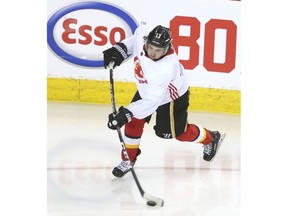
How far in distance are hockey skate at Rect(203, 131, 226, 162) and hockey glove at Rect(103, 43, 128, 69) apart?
0.78m

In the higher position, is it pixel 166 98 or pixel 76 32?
pixel 76 32

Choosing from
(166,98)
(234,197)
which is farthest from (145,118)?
(234,197)

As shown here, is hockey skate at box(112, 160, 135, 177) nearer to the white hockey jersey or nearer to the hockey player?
the hockey player

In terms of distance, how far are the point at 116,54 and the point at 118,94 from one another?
25cm

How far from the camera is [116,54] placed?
404 centimetres

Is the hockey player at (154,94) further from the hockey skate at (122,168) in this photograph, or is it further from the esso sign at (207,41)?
the esso sign at (207,41)

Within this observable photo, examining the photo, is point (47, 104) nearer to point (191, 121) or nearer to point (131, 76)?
point (131, 76)

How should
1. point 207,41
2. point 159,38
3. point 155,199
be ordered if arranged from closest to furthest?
1. point 159,38
2. point 155,199
3. point 207,41

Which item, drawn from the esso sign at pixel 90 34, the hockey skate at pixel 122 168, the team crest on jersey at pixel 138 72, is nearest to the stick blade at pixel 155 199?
the hockey skate at pixel 122 168

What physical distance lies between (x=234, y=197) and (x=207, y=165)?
1.01 feet

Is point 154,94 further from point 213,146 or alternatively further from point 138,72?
point 213,146

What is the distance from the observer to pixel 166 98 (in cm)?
402

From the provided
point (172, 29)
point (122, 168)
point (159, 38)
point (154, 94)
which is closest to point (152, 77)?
point (154, 94)

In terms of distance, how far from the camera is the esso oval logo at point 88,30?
401 centimetres
